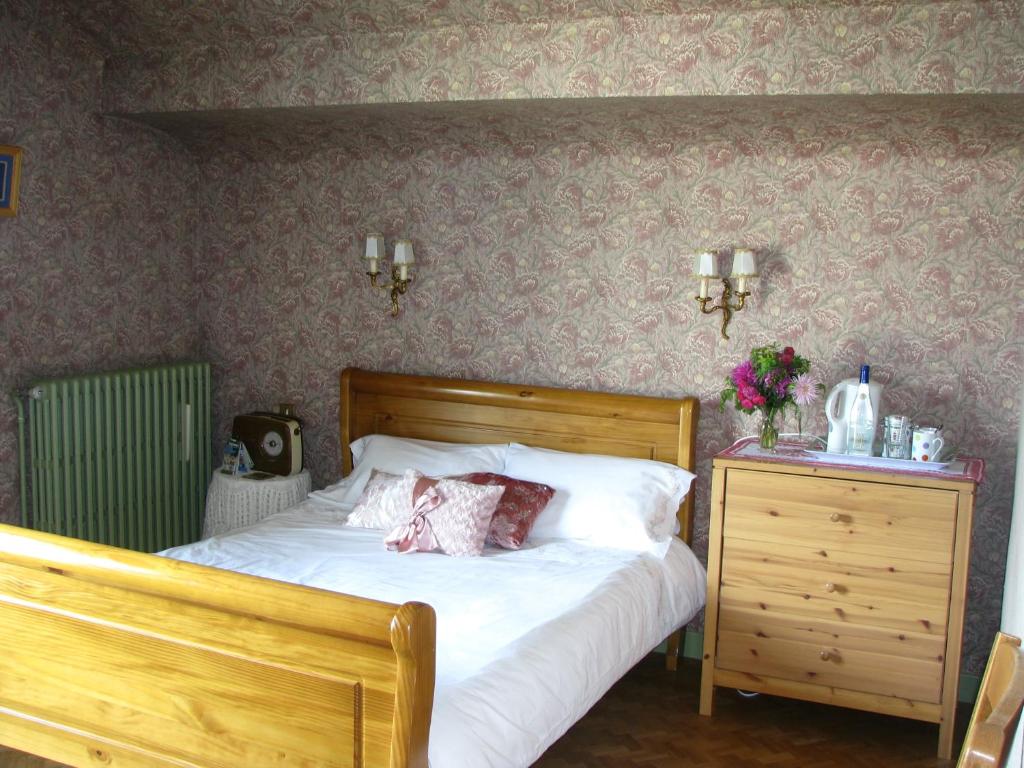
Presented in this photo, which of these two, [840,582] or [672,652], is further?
[672,652]

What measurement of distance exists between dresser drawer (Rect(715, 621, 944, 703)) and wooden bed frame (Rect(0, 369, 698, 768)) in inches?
60.8

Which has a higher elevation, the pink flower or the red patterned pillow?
the pink flower

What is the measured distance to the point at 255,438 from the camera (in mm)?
4148

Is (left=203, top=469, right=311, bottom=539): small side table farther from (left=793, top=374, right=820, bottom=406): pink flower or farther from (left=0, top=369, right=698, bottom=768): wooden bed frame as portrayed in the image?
(left=793, top=374, right=820, bottom=406): pink flower

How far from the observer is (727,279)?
3.55 metres

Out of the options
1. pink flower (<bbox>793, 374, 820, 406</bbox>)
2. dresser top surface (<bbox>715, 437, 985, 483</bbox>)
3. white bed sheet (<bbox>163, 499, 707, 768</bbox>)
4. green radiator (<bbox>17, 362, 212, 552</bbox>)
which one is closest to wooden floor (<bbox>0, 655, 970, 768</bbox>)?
white bed sheet (<bbox>163, 499, 707, 768</bbox>)

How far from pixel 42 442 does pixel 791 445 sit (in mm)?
2632

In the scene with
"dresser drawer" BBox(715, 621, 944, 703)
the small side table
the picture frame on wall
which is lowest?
"dresser drawer" BBox(715, 621, 944, 703)

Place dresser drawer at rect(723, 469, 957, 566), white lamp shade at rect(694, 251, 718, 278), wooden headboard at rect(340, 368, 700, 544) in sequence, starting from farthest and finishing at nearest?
wooden headboard at rect(340, 368, 700, 544), white lamp shade at rect(694, 251, 718, 278), dresser drawer at rect(723, 469, 957, 566)

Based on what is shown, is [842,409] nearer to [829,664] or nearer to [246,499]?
[829,664]

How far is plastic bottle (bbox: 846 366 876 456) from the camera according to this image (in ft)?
10.4

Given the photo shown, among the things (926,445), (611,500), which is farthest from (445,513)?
(926,445)

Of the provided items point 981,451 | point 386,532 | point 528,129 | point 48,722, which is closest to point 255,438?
point 386,532

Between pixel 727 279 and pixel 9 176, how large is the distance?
2493mm
